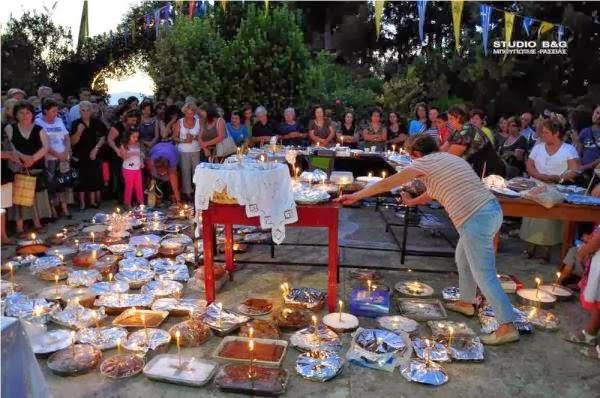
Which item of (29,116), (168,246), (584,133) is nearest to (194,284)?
(168,246)

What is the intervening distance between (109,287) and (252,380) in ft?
7.29

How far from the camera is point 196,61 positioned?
12.9 m

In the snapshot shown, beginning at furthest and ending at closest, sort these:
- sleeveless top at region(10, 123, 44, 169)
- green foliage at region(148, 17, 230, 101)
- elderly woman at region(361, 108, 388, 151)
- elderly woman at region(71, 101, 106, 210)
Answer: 1. green foliage at region(148, 17, 230, 101)
2. elderly woman at region(361, 108, 388, 151)
3. elderly woman at region(71, 101, 106, 210)
4. sleeveless top at region(10, 123, 44, 169)

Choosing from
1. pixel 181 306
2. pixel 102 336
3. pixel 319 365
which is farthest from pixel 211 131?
pixel 319 365

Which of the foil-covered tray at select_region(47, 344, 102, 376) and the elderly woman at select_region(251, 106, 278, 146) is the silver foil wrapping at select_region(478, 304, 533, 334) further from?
the elderly woman at select_region(251, 106, 278, 146)

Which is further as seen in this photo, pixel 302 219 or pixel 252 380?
pixel 302 219

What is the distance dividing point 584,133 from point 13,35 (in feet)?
57.7

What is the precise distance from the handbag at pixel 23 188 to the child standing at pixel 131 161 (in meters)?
1.71

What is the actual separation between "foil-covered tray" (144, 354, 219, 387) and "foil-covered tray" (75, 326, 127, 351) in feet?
1.62

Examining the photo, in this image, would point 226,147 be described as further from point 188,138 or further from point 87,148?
point 87,148

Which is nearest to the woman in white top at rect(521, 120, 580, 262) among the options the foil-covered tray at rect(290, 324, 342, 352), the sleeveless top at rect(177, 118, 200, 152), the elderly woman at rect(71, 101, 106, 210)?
the foil-covered tray at rect(290, 324, 342, 352)

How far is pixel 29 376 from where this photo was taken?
2.57 meters

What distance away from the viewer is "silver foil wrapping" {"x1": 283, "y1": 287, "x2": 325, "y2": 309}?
4758 millimetres

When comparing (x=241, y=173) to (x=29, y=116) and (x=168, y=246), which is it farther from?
(x=29, y=116)
